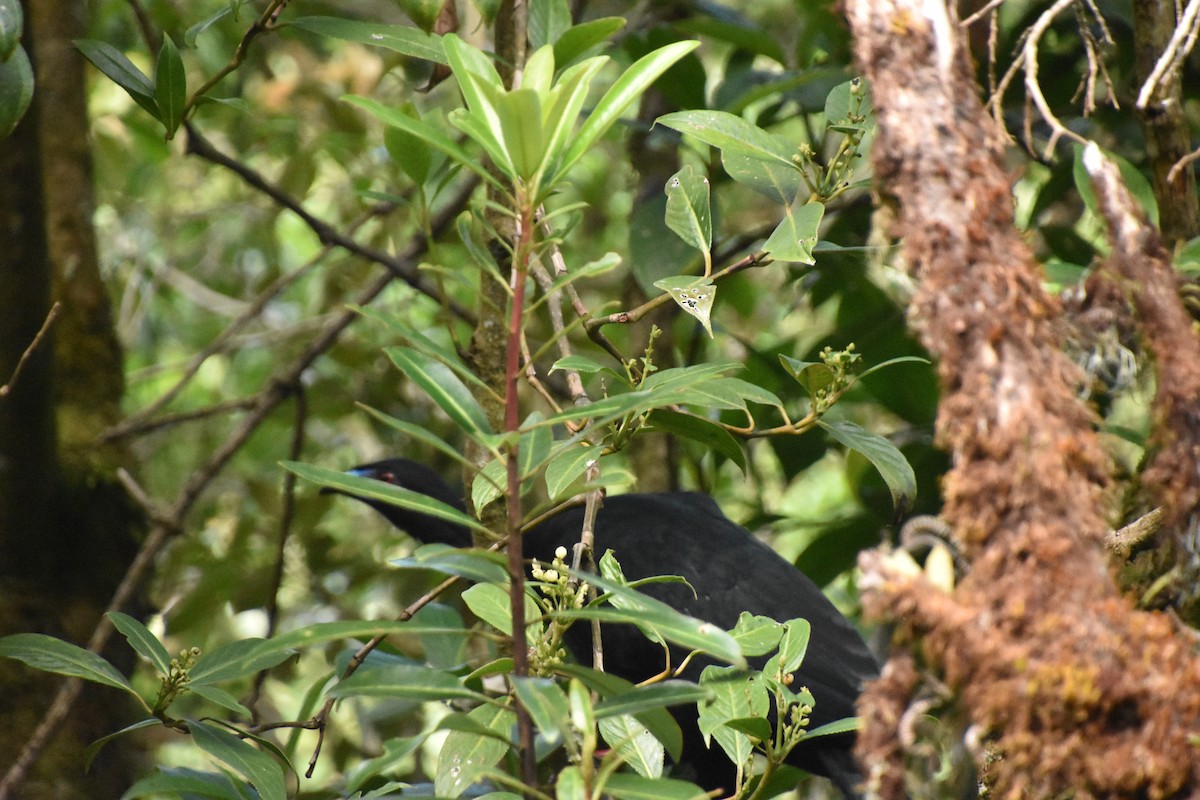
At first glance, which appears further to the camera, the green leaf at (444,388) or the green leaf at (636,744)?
the green leaf at (636,744)

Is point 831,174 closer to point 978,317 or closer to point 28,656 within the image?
point 978,317

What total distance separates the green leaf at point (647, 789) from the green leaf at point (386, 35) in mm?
1109

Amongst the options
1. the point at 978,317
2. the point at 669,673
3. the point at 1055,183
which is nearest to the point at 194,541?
the point at 669,673

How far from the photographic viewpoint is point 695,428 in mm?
1855

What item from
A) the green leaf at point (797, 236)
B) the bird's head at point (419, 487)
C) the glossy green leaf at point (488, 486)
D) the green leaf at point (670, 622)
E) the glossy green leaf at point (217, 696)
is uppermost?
the green leaf at point (797, 236)

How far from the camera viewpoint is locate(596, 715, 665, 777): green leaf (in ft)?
5.00

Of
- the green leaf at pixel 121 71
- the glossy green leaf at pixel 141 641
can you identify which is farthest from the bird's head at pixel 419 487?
the glossy green leaf at pixel 141 641

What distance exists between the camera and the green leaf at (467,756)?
1409 mm

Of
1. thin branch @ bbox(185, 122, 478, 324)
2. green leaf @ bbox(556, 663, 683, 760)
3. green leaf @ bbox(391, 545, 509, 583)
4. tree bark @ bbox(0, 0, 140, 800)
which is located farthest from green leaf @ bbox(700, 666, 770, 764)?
tree bark @ bbox(0, 0, 140, 800)

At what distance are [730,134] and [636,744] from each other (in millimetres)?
879

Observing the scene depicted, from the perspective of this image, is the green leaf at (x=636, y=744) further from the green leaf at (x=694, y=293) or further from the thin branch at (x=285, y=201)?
the thin branch at (x=285, y=201)

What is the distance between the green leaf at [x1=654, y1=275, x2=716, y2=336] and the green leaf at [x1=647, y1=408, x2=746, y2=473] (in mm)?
164

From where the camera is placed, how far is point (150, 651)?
5.49 ft

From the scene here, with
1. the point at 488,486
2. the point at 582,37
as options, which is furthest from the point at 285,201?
the point at 488,486
